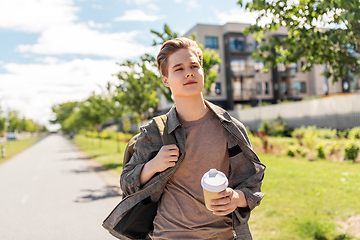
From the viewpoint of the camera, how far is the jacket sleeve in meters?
1.89

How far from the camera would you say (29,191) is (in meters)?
10.5

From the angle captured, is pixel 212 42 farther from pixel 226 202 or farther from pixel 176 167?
pixel 226 202

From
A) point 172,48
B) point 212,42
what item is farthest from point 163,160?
point 212,42

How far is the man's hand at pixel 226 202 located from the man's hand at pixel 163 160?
1.09 ft

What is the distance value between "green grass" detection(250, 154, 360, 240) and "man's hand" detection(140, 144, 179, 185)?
3703 millimetres

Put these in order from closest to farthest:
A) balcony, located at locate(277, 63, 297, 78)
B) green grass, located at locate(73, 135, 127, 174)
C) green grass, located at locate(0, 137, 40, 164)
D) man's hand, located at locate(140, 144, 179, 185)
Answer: man's hand, located at locate(140, 144, 179, 185)
green grass, located at locate(73, 135, 127, 174)
green grass, located at locate(0, 137, 40, 164)
balcony, located at locate(277, 63, 297, 78)

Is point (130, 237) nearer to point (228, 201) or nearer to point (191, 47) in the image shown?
point (228, 201)

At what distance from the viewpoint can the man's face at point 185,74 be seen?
1928 millimetres

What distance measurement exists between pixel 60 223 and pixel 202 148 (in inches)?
231

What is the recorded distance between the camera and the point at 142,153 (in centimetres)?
193

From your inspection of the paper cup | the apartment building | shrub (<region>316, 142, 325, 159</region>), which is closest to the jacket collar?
the paper cup

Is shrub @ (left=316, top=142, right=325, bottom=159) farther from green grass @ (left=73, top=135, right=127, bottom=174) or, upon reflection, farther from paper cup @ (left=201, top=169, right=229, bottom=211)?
paper cup @ (left=201, top=169, right=229, bottom=211)

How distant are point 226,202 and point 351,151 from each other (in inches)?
434

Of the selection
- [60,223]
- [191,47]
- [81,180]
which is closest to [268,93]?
[81,180]
